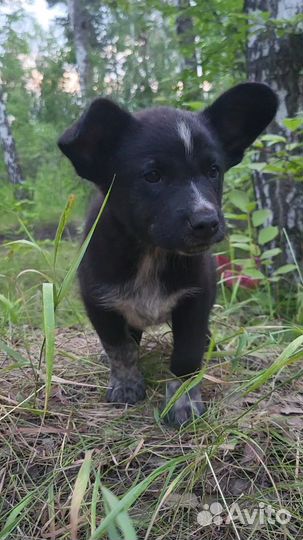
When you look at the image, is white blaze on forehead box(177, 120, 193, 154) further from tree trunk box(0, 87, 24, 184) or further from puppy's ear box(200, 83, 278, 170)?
tree trunk box(0, 87, 24, 184)

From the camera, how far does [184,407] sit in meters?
2.54

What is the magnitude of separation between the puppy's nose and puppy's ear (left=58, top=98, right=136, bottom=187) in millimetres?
574

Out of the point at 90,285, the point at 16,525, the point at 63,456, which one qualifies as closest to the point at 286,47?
the point at 90,285

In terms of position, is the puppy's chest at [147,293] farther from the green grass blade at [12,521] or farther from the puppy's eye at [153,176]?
the green grass blade at [12,521]

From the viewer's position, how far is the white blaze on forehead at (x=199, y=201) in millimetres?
2174

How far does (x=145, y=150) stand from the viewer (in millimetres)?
→ 2375

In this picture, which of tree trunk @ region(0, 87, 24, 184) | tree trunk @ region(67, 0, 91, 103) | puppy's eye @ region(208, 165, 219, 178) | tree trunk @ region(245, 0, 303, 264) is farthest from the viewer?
tree trunk @ region(0, 87, 24, 184)

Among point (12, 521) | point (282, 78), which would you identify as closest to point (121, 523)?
point (12, 521)

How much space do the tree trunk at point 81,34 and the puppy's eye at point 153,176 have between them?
39.5 ft

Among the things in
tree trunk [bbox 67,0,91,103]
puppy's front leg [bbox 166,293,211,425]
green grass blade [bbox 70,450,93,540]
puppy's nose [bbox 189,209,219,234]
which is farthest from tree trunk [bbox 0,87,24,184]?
green grass blade [bbox 70,450,93,540]

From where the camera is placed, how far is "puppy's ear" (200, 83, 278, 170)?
2678 millimetres

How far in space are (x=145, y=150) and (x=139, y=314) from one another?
2.78 ft

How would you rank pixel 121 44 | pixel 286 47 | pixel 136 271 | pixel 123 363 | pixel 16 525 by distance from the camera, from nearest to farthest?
pixel 16 525, pixel 136 271, pixel 123 363, pixel 286 47, pixel 121 44

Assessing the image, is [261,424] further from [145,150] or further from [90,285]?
[145,150]
